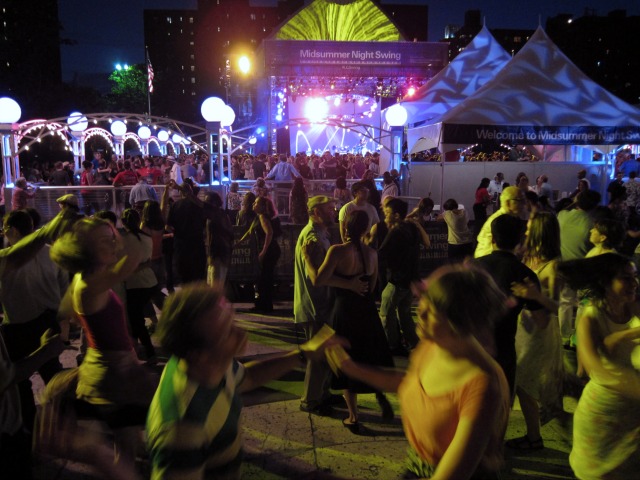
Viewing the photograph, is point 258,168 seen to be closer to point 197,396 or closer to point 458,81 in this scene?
point 458,81

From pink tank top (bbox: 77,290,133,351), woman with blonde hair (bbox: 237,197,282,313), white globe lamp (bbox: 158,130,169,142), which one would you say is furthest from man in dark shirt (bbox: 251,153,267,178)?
pink tank top (bbox: 77,290,133,351)

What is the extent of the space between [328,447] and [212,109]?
9899 millimetres

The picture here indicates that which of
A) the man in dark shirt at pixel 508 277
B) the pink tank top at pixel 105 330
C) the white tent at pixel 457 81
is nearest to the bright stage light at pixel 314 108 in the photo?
the white tent at pixel 457 81

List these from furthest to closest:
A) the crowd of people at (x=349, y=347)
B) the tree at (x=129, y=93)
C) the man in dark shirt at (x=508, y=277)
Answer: the tree at (x=129, y=93) → the man in dark shirt at (x=508, y=277) → the crowd of people at (x=349, y=347)

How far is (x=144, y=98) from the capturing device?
224ft

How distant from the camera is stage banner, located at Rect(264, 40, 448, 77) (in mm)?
25453

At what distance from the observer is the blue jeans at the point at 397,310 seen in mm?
6301

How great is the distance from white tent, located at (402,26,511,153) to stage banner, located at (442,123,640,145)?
3.56m

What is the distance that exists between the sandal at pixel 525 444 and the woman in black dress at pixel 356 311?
0.97 m

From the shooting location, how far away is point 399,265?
6.19 m

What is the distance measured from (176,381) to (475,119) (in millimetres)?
11257

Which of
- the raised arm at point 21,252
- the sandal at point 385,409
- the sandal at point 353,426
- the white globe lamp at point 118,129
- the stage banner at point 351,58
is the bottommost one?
the sandal at point 353,426

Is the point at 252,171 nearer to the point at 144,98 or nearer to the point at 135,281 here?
the point at 135,281

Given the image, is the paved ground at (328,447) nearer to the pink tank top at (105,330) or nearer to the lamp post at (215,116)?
the pink tank top at (105,330)
